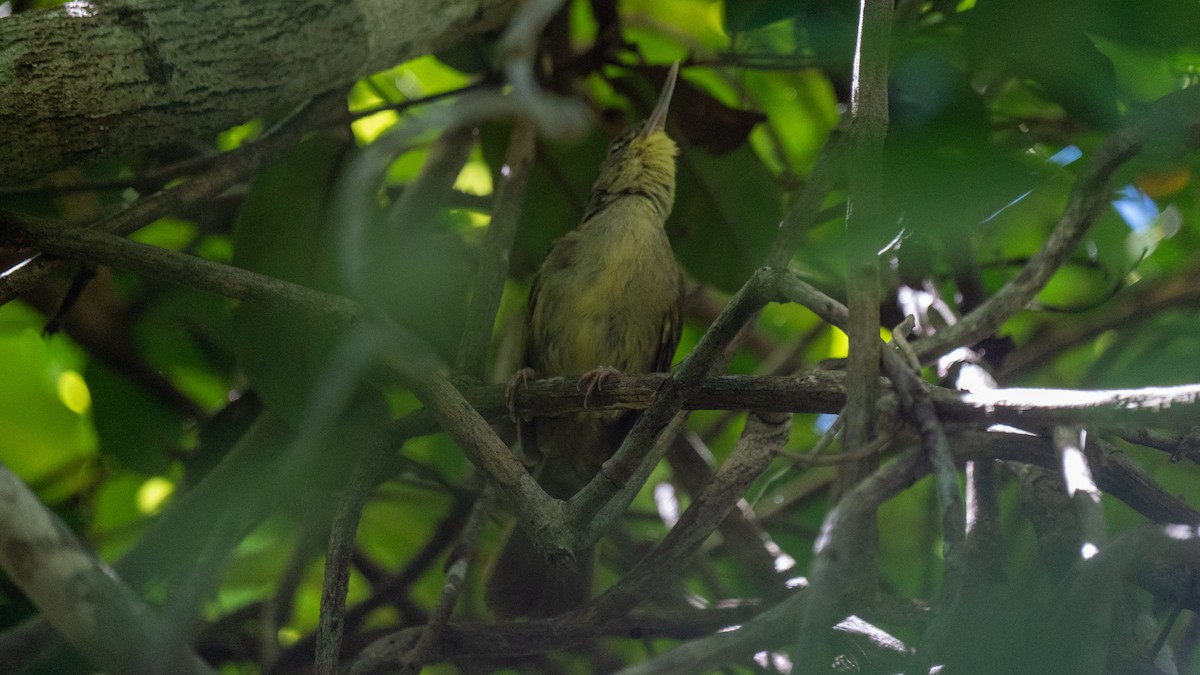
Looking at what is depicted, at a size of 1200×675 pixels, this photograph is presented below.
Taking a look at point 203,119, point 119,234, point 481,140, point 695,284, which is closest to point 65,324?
point 119,234

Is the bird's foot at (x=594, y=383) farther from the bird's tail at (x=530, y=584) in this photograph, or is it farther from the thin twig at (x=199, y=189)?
the thin twig at (x=199, y=189)

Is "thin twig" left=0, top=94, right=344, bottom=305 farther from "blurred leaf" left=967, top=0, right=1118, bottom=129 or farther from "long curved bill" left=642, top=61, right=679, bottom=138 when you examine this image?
"blurred leaf" left=967, top=0, right=1118, bottom=129

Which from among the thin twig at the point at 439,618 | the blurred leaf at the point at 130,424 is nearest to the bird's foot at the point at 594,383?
the thin twig at the point at 439,618

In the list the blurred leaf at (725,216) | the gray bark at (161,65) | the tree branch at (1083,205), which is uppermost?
the gray bark at (161,65)

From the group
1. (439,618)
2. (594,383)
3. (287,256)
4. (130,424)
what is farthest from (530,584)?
(130,424)

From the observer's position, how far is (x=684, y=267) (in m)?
3.40

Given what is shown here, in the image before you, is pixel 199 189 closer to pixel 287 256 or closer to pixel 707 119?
pixel 287 256

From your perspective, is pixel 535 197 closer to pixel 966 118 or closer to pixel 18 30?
pixel 966 118

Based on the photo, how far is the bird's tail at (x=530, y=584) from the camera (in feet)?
9.29

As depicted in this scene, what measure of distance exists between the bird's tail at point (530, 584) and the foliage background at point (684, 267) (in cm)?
16

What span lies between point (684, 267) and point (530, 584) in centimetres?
116

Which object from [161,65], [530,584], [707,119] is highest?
[161,65]

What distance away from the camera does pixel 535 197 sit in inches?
140

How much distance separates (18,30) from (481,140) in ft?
4.99
